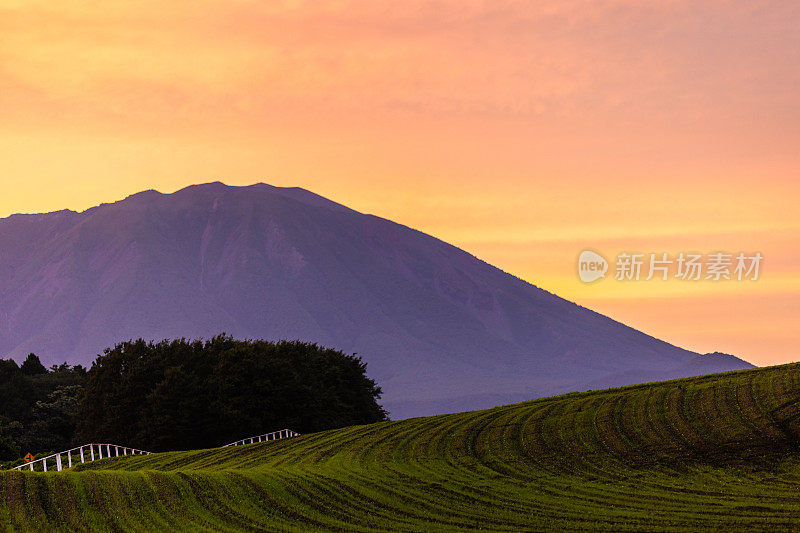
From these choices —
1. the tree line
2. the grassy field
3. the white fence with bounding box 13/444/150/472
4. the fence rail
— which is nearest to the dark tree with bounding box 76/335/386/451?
the tree line

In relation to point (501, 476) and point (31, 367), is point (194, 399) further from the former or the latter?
point (31, 367)

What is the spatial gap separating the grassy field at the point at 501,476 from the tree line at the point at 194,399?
28.6 meters

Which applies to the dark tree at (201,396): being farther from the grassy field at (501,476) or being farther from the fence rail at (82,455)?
the grassy field at (501,476)

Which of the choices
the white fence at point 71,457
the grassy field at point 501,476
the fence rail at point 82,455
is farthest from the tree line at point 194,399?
the grassy field at point 501,476

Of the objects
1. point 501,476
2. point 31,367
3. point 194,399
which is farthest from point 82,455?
point 31,367

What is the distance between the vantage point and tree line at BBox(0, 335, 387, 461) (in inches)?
4348

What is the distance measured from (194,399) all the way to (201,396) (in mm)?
1088

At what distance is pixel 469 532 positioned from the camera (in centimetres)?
3928

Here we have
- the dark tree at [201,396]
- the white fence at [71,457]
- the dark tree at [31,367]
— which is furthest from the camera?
the dark tree at [31,367]

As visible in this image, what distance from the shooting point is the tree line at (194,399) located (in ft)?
362

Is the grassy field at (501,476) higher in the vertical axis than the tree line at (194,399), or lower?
lower

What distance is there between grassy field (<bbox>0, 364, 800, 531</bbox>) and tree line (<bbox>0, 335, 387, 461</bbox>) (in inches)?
1126

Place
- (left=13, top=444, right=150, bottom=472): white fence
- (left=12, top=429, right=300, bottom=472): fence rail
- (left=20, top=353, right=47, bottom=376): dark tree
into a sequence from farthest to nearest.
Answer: (left=20, top=353, right=47, bottom=376): dark tree, (left=12, top=429, right=300, bottom=472): fence rail, (left=13, top=444, right=150, bottom=472): white fence

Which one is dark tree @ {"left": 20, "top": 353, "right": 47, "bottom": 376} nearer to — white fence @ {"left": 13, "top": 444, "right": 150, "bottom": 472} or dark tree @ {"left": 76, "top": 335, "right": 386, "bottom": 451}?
dark tree @ {"left": 76, "top": 335, "right": 386, "bottom": 451}
